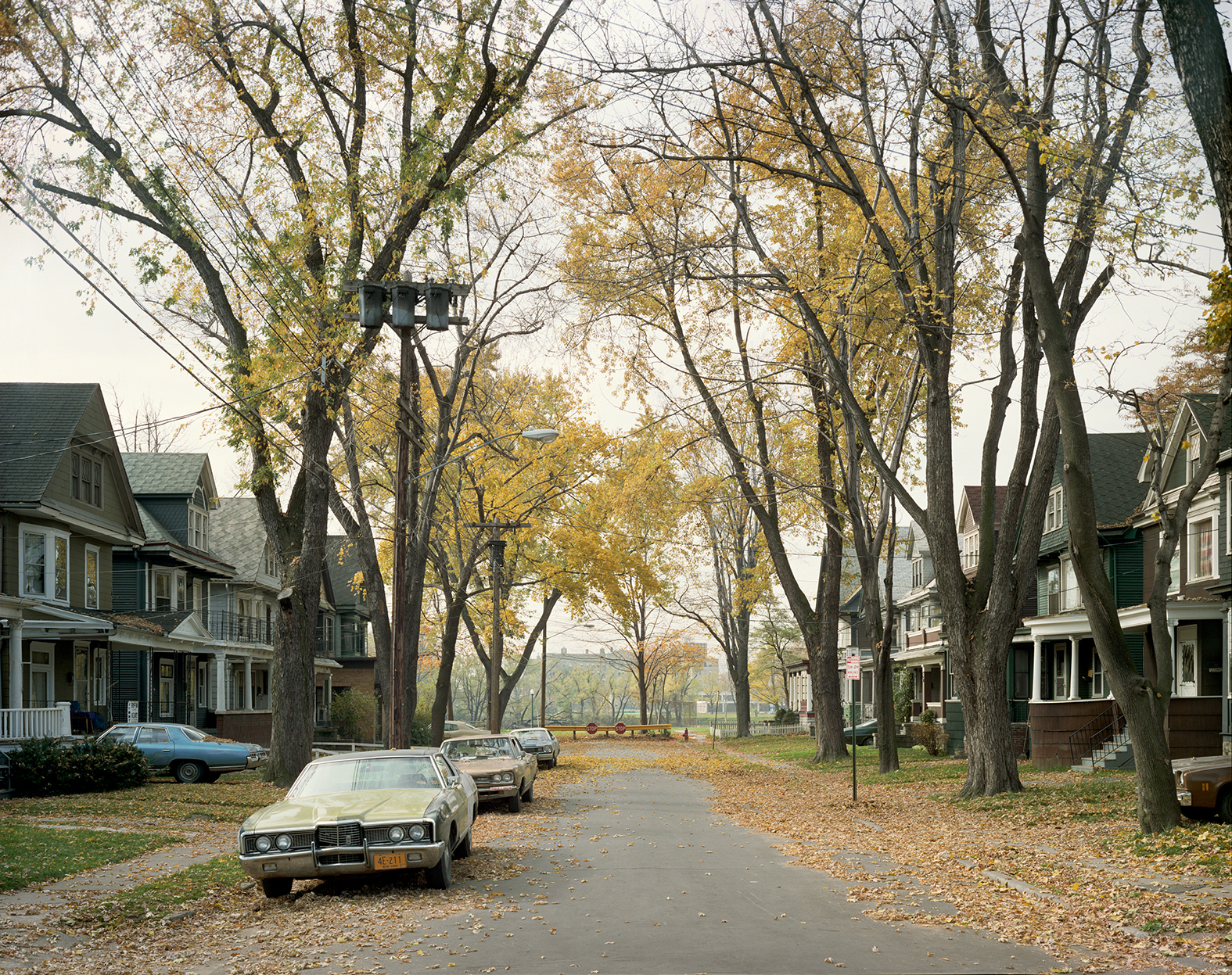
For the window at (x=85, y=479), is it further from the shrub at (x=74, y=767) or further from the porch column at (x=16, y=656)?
the shrub at (x=74, y=767)

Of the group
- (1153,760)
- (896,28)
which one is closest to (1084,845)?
(1153,760)

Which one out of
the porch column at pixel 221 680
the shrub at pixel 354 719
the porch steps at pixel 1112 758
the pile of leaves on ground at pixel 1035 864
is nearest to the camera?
the pile of leaves on ground at pixel 1035 864

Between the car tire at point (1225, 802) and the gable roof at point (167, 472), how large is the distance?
36.2 metres

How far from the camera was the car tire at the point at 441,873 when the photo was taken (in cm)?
1106

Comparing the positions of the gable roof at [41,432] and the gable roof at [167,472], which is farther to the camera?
the gable roof at [167,472]

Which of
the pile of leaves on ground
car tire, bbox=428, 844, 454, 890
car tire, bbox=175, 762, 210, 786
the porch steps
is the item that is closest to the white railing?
car tire, bbox=175, 762, 210, 786

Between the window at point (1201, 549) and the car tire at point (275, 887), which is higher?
the window at point (1201, 549)

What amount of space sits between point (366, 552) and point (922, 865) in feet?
57.6

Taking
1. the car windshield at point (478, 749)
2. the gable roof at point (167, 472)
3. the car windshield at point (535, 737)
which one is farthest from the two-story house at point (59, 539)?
the car windshield at point (535, 737)

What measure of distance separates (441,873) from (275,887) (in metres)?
1.60

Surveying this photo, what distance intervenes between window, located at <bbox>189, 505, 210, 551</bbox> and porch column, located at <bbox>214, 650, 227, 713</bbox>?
419 cm

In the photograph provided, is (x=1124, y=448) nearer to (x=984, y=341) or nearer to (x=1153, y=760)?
(x=984, y=341)

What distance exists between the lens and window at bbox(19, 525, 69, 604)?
97.9 feet

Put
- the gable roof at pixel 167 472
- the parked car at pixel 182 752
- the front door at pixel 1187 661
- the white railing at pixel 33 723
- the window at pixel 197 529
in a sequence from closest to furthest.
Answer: the white railing at pixel 33 723, the parked car at pixel 182 752, the front door at pixel 1187 661, the gable roof at pixel 167 472, the window at pixel 197 529
